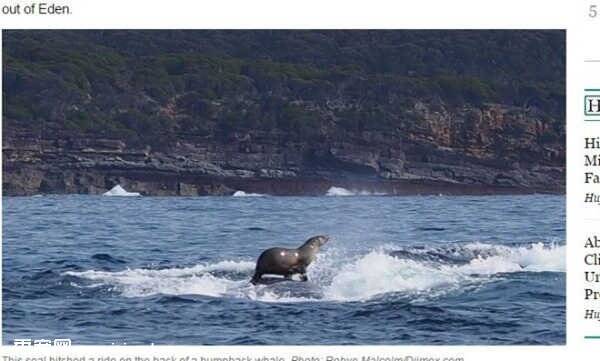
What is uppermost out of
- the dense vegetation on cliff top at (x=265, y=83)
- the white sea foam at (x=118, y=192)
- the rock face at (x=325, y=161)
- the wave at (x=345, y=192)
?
the dense vegetation on cliff top at (x=265, y=83)

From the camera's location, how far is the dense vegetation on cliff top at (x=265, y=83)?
82.1 metres

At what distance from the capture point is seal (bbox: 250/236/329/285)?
2748cm

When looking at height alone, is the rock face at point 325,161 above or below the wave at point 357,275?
above

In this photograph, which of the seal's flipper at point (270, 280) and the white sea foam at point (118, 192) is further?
the white sea foam at point (118, 192)

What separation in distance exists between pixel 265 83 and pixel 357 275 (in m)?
57.6

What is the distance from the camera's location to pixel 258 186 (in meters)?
85.0

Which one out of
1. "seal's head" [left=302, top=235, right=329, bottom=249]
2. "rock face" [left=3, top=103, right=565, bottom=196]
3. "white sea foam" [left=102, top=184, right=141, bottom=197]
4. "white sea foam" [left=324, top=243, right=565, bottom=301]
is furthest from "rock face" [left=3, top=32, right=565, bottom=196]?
"seal's head" [left=302, top=235, right=329, bottom=249]

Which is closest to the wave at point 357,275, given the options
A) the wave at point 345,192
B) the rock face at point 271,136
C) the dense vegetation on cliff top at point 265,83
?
the rock face at point 271,136

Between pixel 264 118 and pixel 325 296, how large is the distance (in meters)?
61.6

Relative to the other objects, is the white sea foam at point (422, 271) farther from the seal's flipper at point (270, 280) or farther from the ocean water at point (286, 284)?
the seal's flipper at point (270, 280)

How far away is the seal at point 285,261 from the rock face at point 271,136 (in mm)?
53420

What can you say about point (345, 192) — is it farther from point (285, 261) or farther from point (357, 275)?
point (285, 261)
